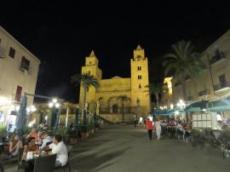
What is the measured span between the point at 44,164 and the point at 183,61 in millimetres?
24273

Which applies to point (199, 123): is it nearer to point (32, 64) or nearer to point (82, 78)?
point (32, 64)

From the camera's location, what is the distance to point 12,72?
19734 millimetres

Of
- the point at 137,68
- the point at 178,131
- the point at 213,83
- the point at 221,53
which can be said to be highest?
the point at 137,68

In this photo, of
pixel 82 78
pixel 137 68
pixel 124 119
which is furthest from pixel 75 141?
pixel 137 68

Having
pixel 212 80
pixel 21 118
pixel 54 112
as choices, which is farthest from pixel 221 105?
pixel 212 80

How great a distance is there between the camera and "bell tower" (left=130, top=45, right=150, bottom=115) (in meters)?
60.7

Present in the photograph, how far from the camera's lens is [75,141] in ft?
43.0

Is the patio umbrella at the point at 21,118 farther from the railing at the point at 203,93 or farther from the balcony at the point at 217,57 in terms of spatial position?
the railing at the point at 203,93

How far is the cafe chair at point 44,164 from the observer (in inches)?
169

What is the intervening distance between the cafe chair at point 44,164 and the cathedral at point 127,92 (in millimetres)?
53735

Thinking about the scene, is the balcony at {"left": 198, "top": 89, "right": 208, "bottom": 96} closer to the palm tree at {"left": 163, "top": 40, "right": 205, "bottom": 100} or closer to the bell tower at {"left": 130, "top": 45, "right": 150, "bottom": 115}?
the palm tree at {"left": 163, "top": 40, "right": 205, "bottom": 100}

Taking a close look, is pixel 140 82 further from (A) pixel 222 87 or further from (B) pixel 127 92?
(A) pixel 222 87

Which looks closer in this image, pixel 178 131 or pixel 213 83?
pixel 178 131

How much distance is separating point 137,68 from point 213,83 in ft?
143
